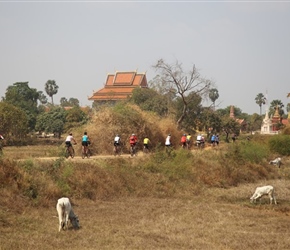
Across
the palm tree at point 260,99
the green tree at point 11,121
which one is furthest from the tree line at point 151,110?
the palm tree at point 260,99

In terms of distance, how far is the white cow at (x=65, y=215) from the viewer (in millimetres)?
13461

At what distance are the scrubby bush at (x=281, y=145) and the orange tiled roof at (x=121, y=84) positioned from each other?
45.3m

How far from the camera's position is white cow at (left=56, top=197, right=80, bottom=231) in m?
13.5

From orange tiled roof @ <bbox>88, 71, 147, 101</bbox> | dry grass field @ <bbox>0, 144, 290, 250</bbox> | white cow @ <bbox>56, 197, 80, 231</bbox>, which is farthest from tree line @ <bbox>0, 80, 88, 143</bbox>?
white cow @ <bbox>56, 197, 80, 231</bbox>

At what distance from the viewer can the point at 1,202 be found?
16.1 m

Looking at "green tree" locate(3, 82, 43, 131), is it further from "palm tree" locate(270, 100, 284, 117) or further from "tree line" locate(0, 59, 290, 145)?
"palm tree" locate(270, 100, 284, 117)

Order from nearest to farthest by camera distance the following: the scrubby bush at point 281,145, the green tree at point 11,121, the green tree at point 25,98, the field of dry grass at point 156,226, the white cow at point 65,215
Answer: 1. the field of dry grass at point 156,226
2. the white cow at point 65,215
3. the scrubby bush at point 281,145
4. the green tree at point 11,121
5. the green tree at point 25,98

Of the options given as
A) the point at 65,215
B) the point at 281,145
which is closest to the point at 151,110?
the point at 281,145

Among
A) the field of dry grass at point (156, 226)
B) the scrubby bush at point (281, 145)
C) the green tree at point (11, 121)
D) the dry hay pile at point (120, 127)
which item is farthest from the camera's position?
the green tree at point (11, 121)

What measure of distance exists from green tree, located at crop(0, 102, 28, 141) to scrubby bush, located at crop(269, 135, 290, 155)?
25504 millimetres

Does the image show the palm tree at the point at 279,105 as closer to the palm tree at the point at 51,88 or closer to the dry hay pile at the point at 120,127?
the palm tree at the point at 51,88

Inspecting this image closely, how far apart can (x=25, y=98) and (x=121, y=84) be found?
64.8 feet

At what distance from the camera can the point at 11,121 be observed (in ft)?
156

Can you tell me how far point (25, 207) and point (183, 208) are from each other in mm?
5790
